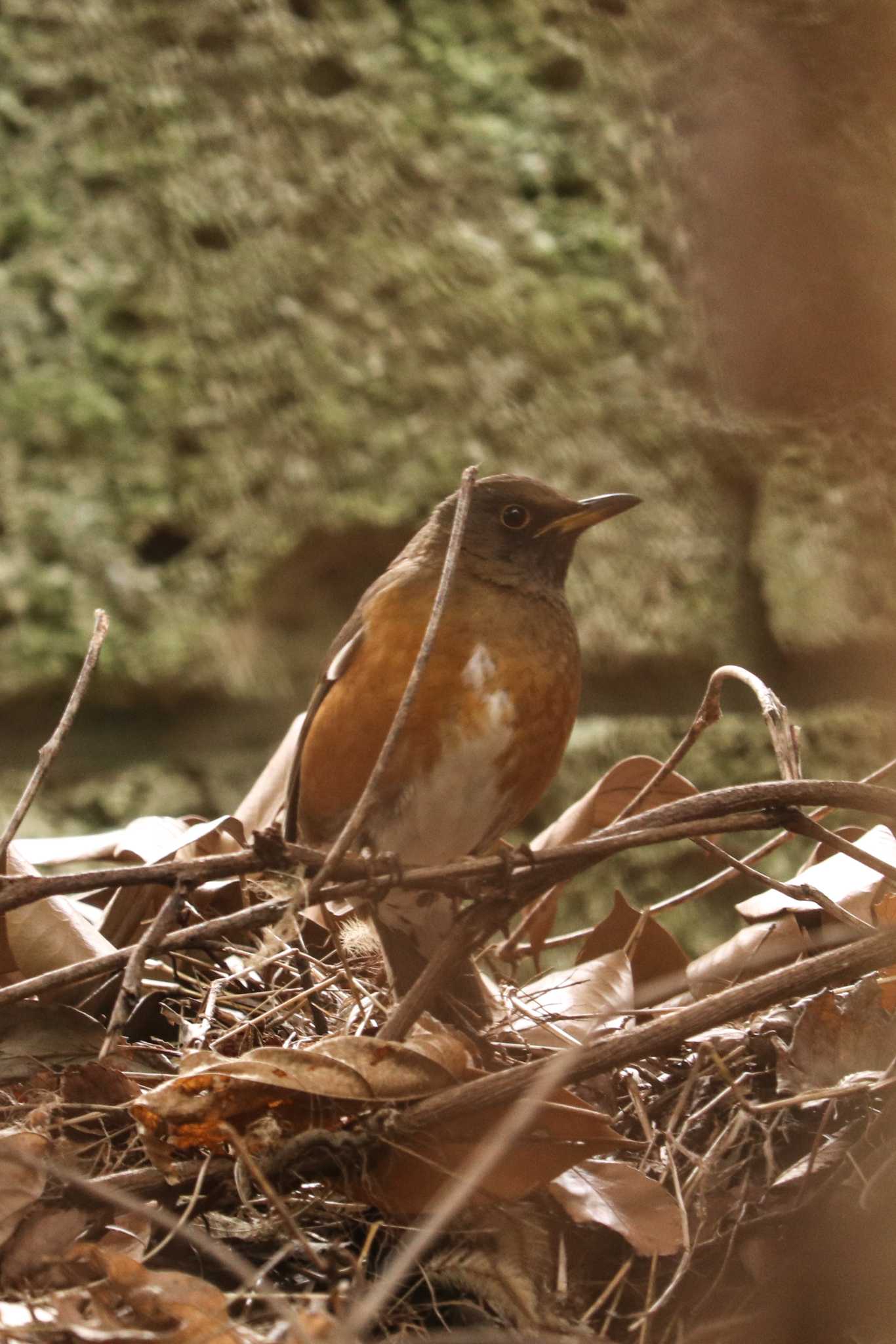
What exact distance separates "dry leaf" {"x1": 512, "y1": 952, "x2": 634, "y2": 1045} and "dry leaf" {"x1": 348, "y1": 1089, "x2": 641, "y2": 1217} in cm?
30

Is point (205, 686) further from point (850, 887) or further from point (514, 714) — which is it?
point (850, 887)

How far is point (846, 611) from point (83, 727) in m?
1.15

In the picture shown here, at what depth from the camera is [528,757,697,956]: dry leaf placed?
157cm

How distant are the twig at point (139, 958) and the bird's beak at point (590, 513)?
90 centimetres

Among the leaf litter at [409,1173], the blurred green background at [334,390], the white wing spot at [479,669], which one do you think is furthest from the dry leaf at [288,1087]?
the blurred green background at [334,390]

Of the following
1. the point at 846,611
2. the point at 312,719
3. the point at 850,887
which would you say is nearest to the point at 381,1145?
the point at 850,887

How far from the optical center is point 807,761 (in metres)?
2.06

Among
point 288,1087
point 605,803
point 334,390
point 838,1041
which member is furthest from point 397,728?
point 334,390

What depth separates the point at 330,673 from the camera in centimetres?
159

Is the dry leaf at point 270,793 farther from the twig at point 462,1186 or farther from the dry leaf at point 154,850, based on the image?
the twig at point 462,1186

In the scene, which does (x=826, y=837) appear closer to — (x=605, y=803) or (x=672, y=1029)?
(x=672, y=1029)

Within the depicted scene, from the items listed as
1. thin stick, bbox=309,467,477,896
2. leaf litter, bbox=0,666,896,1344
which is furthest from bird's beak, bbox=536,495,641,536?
thin stick, bbox=309,467,477,896

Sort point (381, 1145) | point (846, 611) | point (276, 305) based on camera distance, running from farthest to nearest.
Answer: point (276, 305) → point (846, 611) → point (381, 1145)

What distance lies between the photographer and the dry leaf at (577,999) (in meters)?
1.34
